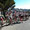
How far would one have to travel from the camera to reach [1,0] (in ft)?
116

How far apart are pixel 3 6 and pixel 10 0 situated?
13.9 feet

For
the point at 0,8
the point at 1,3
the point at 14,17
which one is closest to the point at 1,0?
the point at 1,3

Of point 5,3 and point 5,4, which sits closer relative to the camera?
point 5,3

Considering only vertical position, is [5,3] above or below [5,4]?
above

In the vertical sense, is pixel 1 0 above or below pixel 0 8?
above

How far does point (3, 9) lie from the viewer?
3753 centimetres

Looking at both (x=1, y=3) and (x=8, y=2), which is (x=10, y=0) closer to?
(x=8, y=2)

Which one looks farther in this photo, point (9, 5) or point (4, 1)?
point (9, 5)

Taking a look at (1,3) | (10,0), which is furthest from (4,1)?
(10,0)

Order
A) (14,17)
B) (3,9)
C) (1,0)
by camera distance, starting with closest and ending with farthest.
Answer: (14,17), (1,0), (3,9)

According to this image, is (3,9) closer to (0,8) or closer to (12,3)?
(0,8)

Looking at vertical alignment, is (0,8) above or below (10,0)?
below

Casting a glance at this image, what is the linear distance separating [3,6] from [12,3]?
403cm

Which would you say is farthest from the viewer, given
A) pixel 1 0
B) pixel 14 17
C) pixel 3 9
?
pixel 3 9
